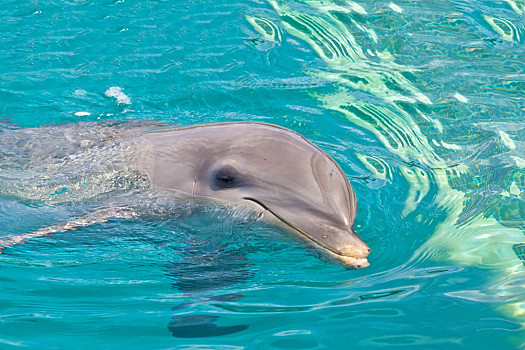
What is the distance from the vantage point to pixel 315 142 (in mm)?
6949

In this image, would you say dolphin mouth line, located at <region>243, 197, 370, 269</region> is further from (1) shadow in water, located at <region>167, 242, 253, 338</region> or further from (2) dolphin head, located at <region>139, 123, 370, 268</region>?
(1) shadow in water, located at <region>167, 242, 253, 338</region>

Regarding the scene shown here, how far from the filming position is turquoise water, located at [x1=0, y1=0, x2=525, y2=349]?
4.18 m

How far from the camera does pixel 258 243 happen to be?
16.5 feet

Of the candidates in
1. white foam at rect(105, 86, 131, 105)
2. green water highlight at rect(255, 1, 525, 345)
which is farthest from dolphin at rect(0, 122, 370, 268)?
white foam at rect(105, 86, 131, 105)

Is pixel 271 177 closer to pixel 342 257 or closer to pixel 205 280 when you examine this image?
pixel 342 257

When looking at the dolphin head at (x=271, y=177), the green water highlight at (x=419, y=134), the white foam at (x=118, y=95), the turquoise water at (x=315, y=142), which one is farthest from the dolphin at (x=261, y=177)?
the white foam at (x=118, y=95)

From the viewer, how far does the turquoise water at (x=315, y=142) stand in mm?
4176

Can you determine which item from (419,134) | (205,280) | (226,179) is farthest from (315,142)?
(205,280)

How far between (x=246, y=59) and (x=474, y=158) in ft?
11.8

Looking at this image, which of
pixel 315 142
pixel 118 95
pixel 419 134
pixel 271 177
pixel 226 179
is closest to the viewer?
pixel 271 177

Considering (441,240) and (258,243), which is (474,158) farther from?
(258,243)

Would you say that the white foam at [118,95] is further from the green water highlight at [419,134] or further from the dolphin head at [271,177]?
the dolphin head at [271,177]

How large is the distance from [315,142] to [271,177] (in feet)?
7.71

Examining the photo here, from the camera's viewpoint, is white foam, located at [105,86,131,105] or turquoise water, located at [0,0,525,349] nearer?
turquoise water, located at [0,0,525,349]
